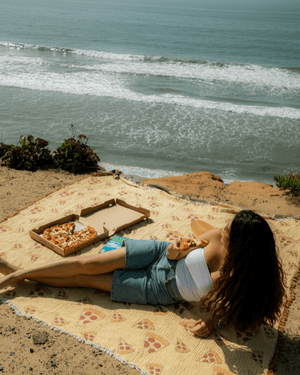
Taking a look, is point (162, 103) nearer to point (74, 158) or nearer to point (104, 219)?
point (74, 158)

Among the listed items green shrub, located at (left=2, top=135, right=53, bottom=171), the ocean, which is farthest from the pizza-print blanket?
the ocean

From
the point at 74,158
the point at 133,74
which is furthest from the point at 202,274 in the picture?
the point at 133,74

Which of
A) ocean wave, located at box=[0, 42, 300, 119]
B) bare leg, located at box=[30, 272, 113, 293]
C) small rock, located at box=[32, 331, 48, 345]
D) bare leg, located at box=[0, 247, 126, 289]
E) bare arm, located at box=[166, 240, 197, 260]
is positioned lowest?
small rock, located at box=[32, 331, 48, 345]

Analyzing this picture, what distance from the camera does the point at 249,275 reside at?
102 inches

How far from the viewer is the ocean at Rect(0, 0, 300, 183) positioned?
9.70 metres

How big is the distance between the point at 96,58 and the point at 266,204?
2374cm

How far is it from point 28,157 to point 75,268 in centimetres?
459

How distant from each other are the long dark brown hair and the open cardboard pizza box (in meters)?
2.05

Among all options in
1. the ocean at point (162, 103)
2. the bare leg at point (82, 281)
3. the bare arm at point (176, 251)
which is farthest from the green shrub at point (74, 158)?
the bare arm at point (176, 251)

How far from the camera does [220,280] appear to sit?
8.85 feet

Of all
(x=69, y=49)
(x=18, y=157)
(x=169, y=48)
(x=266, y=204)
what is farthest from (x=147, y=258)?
(x=169, y=48)

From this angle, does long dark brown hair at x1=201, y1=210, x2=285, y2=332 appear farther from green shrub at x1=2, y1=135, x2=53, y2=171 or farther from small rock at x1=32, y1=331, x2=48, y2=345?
green shrub at x1=2, y1=135, x2=53, y2=171

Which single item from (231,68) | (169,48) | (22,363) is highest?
(169,48)

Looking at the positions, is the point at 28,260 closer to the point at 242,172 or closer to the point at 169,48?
the point at 242,172
